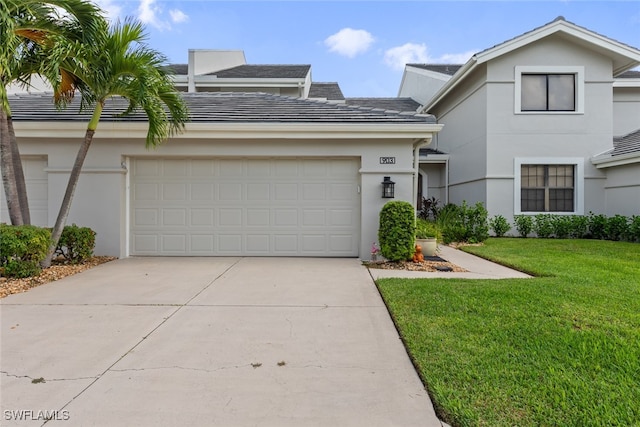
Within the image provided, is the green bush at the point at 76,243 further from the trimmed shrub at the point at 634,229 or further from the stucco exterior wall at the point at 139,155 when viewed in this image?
the trimmed shrub at the point at 634,229

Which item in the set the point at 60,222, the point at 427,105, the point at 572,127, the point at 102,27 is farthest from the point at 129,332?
the point at 427,105

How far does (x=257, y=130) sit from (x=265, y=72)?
41.2ft

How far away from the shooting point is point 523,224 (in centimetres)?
1263

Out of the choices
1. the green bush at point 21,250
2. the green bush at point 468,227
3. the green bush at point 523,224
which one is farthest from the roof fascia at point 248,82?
the green bush at point 21,250

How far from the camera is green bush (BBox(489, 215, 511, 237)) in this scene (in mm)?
12719

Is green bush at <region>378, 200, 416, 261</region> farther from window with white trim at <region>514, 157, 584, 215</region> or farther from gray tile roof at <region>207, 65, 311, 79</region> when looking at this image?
gray tile roof at <region>207, 65, 311, 79</region>

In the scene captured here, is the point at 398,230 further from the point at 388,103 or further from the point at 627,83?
the point at 388,103

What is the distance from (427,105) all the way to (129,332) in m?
16.3

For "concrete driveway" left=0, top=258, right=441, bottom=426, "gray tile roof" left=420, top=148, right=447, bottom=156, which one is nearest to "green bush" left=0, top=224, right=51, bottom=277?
"concrete driveway" left=0, top=258, right=441, bottom=426

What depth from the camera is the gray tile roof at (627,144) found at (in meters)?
11.6

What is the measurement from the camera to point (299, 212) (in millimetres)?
8812

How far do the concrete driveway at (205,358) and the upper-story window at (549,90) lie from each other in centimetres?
Answer: 1070

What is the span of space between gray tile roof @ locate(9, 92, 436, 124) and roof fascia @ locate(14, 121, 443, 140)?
7.6 inches

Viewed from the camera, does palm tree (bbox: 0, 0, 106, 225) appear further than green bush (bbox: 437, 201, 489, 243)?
No
